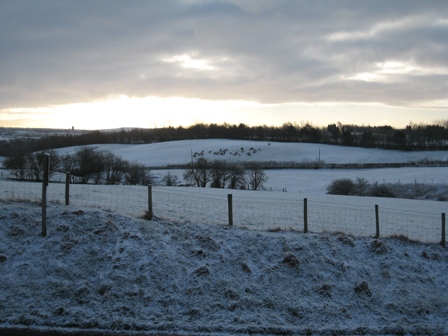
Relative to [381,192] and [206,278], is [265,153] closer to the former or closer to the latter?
[381,192]

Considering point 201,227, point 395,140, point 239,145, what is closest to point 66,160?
point 201,227

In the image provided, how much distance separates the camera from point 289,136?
501 ft

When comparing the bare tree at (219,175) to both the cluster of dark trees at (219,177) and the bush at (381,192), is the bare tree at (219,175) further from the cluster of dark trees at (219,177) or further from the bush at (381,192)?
the bush at (381,192)

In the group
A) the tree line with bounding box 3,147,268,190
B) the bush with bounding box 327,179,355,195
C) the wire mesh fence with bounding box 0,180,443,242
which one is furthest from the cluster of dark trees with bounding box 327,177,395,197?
the wire mesh fence with bounding box 0,180,443,242

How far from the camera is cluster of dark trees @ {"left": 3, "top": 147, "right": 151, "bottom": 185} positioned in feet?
164

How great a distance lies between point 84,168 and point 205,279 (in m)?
44.5

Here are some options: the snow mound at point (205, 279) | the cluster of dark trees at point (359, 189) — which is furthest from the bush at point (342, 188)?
the snow mound at point (205, 279)

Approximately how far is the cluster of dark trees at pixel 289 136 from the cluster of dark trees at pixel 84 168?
59.4 metres

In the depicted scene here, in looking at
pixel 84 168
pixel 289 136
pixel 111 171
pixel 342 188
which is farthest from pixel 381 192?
pixel 289 136

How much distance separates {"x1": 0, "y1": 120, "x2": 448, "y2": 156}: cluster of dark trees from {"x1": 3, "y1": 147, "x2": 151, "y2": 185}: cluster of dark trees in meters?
59.4

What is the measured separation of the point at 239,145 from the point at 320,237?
114235 millimetres

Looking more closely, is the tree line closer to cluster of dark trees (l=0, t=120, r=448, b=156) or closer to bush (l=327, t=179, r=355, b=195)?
bush (l=327, t=179, r=355, b=195)

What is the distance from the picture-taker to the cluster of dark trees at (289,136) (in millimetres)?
121544

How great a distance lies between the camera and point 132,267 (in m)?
9.69
